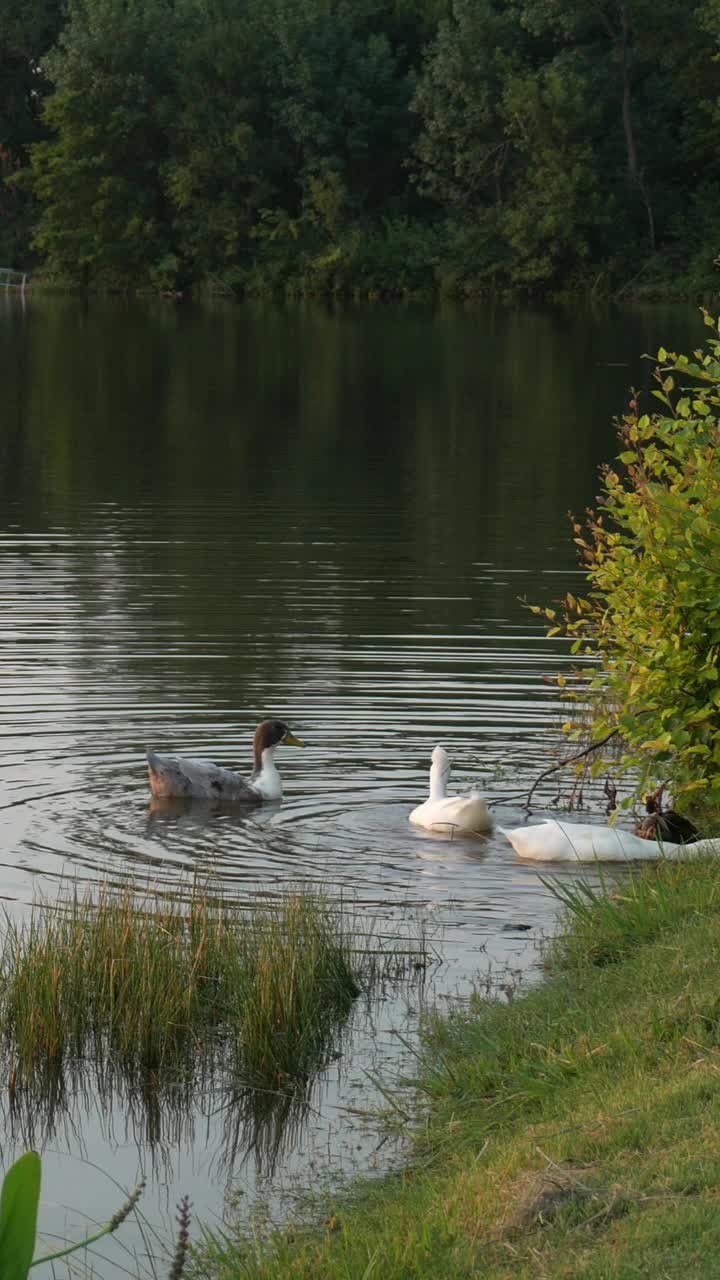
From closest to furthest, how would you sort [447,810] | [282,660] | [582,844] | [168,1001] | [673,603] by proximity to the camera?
[168,1001]
[673,603]
[582,844]
[447,810]
[282,660]

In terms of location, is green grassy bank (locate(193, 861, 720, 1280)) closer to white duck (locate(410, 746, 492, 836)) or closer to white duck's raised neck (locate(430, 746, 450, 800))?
white duck (locate(410, 746, 492, 836))

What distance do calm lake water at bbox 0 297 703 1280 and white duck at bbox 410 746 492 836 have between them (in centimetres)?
12

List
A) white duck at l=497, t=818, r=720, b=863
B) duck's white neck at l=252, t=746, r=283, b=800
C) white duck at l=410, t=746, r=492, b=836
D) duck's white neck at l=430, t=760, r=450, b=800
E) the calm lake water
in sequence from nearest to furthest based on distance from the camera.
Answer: the calm lake water < white duck at l=497, t=818, r=720, b=863 < white duck at l=410, t=746, r=492, b=836 < duck's white neck at l=430, t=760, r=450, b=800 < duck's white neck at l=252, t=746, r=283, b=800

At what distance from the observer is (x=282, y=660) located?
15852mm

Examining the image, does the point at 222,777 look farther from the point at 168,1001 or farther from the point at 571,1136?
the point at 571,1136

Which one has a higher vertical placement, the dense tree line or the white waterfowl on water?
the dense tree line

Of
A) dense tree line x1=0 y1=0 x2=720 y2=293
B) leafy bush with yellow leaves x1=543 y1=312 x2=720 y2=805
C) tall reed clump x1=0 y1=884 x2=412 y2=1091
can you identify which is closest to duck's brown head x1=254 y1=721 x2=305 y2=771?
leafy bush with yellow leaves x1=543 y1=312 x2=720 y2=805

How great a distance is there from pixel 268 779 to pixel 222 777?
0.29 meters

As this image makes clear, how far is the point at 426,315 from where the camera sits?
2820 inches

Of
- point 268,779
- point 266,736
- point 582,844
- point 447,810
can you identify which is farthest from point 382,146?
point 582,844

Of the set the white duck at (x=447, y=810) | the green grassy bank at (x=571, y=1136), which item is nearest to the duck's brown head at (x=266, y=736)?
the white duck at (x=447, y=810)

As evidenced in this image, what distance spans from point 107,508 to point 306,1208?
19.8 m

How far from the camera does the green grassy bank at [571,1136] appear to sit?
17.1 ft

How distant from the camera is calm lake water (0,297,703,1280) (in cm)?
779
